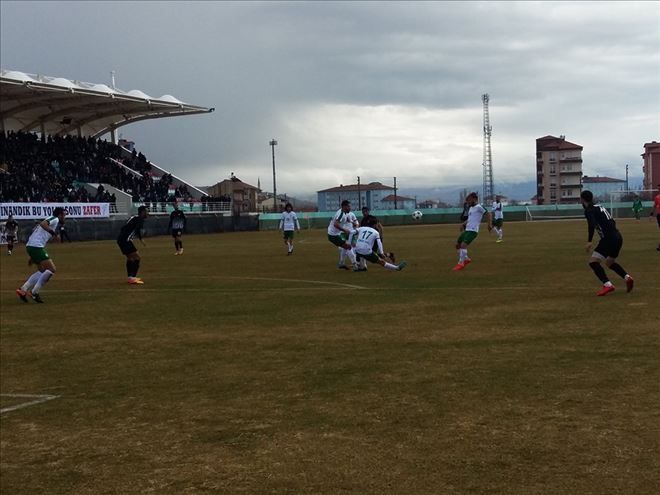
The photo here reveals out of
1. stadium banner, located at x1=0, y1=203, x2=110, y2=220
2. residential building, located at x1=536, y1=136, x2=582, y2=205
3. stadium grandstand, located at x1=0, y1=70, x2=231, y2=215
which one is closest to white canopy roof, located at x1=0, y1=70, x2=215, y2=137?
stadium grandstand, located at x1=0, y1=70, x2=231, y2=215

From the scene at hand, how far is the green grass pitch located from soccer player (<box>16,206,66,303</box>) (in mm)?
889

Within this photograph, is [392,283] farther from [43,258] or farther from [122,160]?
[122,160]

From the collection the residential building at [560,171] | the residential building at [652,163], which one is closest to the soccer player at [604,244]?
the residential building at [652,163]

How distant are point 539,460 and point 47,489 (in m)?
3.29

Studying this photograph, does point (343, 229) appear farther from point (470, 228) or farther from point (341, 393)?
point (341, 393)

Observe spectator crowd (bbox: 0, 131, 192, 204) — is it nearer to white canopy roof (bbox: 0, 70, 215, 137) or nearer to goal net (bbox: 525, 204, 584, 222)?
white canopy roof (bbox: 0, 70, 215, 137)

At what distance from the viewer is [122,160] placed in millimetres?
74188

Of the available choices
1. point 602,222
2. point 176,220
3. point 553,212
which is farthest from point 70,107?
point 602,222

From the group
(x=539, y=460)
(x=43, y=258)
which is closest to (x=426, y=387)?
(x=539, y=460)

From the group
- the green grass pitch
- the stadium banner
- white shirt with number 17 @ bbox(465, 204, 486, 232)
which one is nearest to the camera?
the green grass pitch

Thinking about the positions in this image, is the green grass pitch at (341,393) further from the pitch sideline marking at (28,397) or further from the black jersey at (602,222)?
the black jersey at (602,222)

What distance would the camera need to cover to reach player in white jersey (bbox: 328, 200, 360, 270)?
Result: 2116 cm

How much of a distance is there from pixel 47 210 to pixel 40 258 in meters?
37.4

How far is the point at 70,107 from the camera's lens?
65688 millimetres
